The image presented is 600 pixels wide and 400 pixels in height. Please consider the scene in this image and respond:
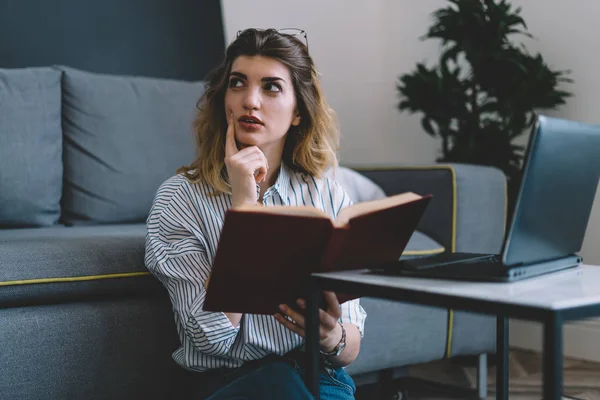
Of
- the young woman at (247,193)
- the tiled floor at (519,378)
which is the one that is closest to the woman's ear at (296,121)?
the young woman at (247,193)

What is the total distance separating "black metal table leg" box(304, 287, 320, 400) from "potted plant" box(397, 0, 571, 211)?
1.62 meters

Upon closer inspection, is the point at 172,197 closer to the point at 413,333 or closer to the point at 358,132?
the point at 413,333

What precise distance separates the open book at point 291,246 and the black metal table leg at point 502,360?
0.22m

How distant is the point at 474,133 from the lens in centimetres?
249

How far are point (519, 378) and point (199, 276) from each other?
4.69 feet

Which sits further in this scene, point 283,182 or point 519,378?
point 519,378

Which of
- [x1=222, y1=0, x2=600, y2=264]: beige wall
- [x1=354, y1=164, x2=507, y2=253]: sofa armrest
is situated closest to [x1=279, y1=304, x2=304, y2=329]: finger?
[x1=354, y1=164, x2=507, y2=253]: sofa armrest

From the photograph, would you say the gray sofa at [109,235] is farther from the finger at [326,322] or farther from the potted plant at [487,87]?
the finger at [326,322]

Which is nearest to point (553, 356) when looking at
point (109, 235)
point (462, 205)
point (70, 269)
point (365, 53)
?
point (70, 269)

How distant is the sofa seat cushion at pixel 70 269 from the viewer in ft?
4.51

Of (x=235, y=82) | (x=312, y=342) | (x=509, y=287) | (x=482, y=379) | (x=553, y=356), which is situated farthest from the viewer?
(x=482, y=379)

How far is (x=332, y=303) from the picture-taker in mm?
1021

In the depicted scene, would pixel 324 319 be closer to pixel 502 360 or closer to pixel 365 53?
pixel 502 360

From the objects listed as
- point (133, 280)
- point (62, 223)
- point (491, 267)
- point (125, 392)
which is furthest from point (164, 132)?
point (491, 267)
